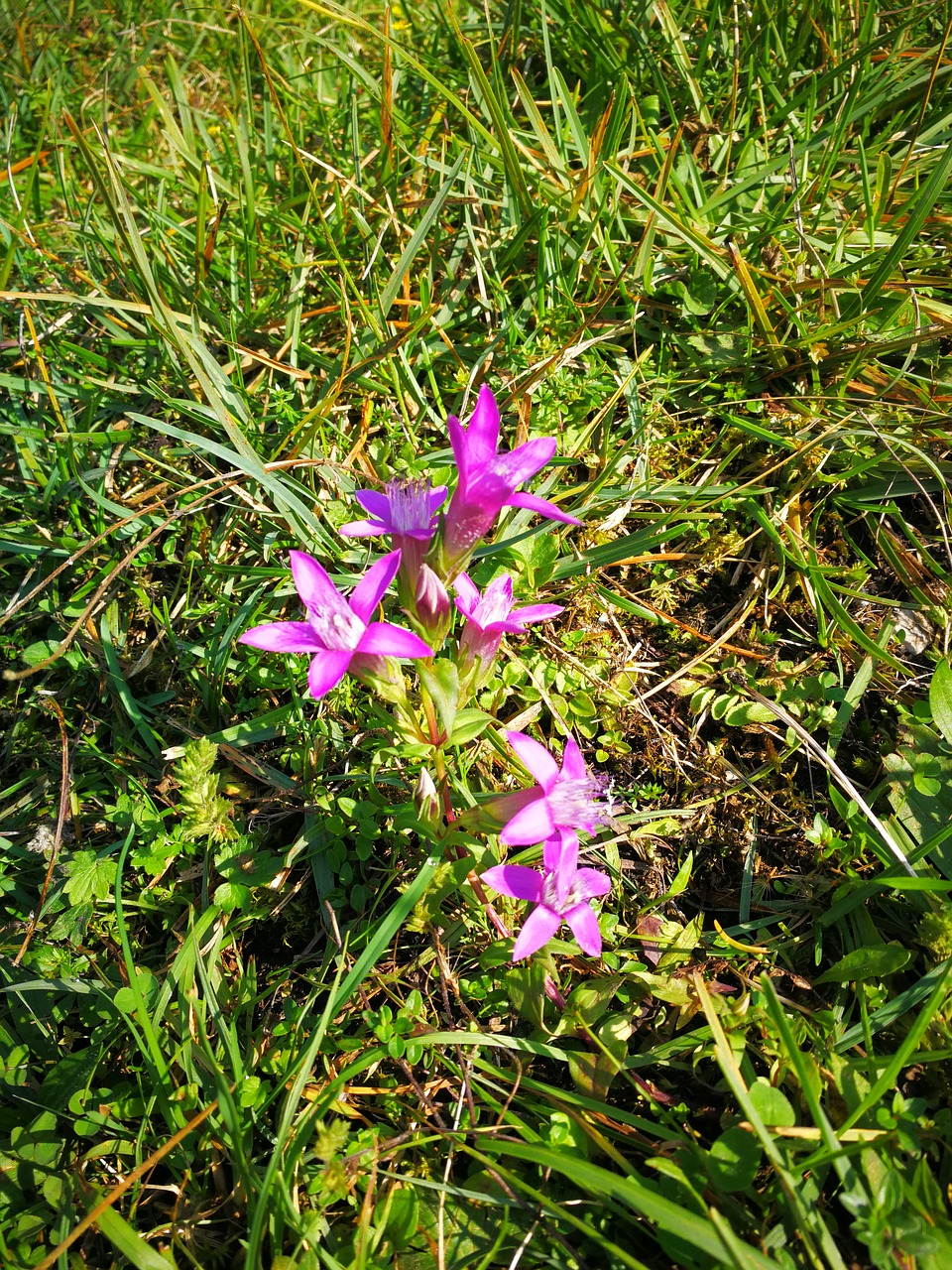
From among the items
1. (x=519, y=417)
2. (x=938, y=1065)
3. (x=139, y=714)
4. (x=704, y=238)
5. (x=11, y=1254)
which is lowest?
(x=938, y=1065)

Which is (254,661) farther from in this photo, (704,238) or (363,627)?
(704,238)

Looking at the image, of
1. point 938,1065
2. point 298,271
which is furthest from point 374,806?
point 298,271

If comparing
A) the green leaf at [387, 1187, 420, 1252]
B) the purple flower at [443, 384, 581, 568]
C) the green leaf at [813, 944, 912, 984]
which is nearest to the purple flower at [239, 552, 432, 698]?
the purple flower at [443, 384, 581, 568]

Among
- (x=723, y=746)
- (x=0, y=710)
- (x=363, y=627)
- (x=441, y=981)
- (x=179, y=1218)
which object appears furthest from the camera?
(x=0, y=710)

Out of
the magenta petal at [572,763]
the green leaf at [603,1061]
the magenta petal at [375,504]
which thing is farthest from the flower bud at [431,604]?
the green leaf at [603,1061]

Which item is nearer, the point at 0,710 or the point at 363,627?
the point at 363,627

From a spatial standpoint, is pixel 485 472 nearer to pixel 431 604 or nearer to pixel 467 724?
pixel 431 604
